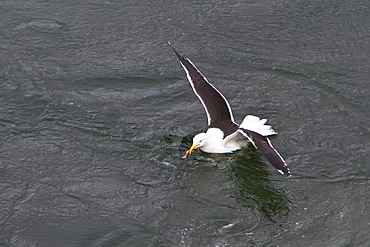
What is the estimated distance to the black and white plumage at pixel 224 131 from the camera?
6812 millimetres

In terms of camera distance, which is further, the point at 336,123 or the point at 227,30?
the point at 227,30

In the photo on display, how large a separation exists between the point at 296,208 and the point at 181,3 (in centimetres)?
517

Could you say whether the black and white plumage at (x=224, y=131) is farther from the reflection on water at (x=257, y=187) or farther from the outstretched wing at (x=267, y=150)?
the reflection on water at (x=257, y=187)

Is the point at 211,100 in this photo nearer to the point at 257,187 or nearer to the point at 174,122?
the point at 174,122

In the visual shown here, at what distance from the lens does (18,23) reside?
388 inches

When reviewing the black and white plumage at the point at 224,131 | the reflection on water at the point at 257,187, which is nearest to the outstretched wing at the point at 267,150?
the black and white plumage at the point at 224,131

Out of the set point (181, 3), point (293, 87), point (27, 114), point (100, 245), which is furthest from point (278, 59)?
point (100, 245)

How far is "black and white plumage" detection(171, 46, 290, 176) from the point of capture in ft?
22.4

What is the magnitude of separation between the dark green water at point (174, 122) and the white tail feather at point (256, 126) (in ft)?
0.84

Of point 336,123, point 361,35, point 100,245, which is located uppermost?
point 361,35

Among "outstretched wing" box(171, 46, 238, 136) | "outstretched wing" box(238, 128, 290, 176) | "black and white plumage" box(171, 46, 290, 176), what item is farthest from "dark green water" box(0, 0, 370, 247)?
"outstretched wing" box(238, 128, 290, 176)

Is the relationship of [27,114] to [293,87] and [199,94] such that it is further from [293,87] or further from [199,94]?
[293,87]

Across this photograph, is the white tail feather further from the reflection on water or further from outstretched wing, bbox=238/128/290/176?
the reflection on water

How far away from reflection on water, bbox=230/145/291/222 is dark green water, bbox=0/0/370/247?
0.06 feet
